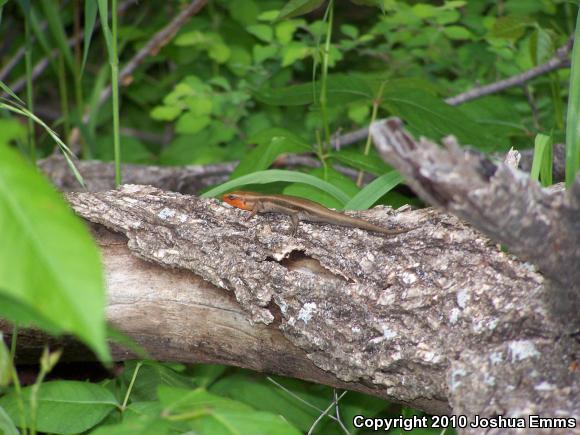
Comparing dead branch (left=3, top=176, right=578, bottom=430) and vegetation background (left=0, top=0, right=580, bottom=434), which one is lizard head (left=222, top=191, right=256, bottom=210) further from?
dead branch (left=3, top=176, right=578, bottom=430)

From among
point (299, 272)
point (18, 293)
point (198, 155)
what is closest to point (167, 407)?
point (18, 293)

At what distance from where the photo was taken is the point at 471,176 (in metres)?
1.55

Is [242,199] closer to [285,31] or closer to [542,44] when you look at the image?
[285,31]

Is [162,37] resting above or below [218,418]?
above

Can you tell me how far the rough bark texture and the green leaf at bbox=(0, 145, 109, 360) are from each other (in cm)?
72

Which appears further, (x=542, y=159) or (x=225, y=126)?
(x=225, y=126)

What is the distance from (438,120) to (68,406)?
81.6 inches

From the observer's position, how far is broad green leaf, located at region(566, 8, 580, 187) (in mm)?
2135

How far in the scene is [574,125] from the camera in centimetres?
219

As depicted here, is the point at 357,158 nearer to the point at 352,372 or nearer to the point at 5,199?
the point at 352,372

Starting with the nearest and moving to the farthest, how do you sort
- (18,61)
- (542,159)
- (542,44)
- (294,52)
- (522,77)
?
(542,159) < (542,44) < (294,52) < (522,77) < (18,61)

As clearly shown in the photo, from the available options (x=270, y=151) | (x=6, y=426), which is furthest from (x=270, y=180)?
(x=6, y=426)

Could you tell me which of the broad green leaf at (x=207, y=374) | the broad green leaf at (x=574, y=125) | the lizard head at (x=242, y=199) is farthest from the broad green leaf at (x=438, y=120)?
the broad green leaf at (x=207, y=374)

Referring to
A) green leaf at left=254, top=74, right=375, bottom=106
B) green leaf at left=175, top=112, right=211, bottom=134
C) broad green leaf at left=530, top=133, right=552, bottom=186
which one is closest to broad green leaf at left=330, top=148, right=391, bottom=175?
green leaf at left=254, top=74, right=375, bottom=106
